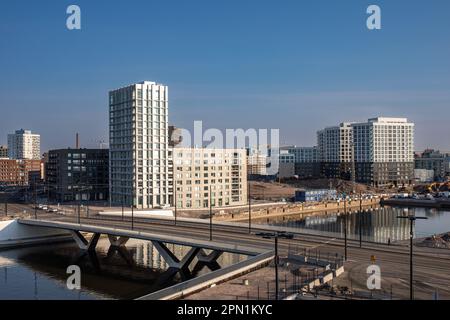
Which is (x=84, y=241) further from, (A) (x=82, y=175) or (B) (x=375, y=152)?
(B) (x=375, y=152)

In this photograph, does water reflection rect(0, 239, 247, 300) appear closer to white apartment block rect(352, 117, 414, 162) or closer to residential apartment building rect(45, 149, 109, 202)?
residential apartment building rect(45, 149, 109, 202)

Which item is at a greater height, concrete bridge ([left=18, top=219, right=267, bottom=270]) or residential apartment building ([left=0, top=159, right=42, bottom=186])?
residential apartment building ([left=0, top=159, right=42, bottom=186])

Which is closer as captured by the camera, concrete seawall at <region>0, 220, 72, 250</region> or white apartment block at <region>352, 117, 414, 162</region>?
concrete seawall at <region>0, 220, 72, 250</region>

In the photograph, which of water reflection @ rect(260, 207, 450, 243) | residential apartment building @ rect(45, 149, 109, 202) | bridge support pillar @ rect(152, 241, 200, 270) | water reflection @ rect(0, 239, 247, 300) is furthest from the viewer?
residential apartment building @ rect(45, 149, 109, 202)

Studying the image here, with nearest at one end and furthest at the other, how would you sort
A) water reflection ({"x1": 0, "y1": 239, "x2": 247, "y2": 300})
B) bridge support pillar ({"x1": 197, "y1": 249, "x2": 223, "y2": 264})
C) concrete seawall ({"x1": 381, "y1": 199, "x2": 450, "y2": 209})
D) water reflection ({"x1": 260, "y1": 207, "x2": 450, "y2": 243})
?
water reflection ({"x1": 0, "y1": 239, "x2": 247, "y2": 300}) < bridge support pillar ({"x1": 197, "y1": 249, "x2": 223, "y2": 264}) < water reflection ({"x1": 260, "y1": 207, "x2": 450, "y2": 243}) < concrete seawall ({"x1": 381, "y1": 199, "x2": 450, "y2": 209})

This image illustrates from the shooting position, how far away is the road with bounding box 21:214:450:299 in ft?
67.3

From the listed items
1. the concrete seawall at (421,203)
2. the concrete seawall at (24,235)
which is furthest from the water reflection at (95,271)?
the concrete seawall at (421,203)

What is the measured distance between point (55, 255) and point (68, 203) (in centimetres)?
3465

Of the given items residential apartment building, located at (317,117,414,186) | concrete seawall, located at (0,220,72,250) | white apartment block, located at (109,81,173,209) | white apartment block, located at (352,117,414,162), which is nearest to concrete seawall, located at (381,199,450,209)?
residential apartment building, located at (317,117,414,186)

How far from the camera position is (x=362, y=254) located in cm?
2814

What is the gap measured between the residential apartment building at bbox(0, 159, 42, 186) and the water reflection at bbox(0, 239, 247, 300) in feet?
344

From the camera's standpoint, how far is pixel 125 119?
70438 millimetres

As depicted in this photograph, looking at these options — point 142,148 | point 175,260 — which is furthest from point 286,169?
point 175,260
